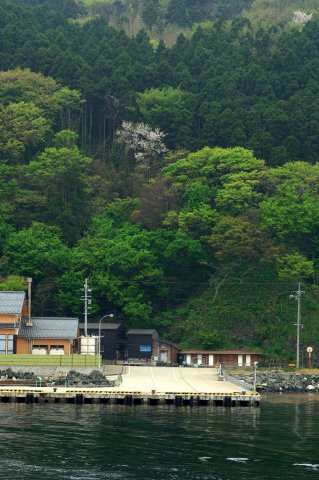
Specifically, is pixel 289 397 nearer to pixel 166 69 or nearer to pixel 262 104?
pixel 262 104

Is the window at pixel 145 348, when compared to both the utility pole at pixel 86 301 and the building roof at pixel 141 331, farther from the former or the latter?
the utility pole at pixel 86 301

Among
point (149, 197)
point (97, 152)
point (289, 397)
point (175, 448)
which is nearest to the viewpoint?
point (175, 448)

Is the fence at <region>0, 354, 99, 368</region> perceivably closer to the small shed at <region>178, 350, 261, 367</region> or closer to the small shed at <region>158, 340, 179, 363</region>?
the small shed at <region>158, 340, 179, 363</region>

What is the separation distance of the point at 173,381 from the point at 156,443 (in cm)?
2763

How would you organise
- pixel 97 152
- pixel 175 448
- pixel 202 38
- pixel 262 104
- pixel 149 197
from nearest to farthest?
1. pixel 175 448
2. pixel 149 197
3. pixel 262 104
4. pixel 97 152
5. pixel 202 38

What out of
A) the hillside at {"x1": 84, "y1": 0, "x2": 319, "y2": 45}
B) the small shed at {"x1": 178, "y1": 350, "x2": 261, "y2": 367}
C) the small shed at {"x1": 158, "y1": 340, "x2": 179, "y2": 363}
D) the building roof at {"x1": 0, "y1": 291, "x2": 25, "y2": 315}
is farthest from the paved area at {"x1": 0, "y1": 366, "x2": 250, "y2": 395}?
the hillside at {"x1": 84, "y1": 0, "x2": 319, "y2": 45}

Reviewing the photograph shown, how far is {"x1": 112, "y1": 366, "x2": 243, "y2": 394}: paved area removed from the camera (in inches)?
2820

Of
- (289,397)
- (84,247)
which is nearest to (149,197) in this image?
(84,247)

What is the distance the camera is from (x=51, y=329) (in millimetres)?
91062

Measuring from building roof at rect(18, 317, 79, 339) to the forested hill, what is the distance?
33.4 ft

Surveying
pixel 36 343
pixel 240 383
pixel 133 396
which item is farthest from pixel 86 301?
pixel 133 396

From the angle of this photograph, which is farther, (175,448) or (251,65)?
(251,65)

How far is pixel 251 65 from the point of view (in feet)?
433

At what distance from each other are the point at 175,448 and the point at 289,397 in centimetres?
2946
